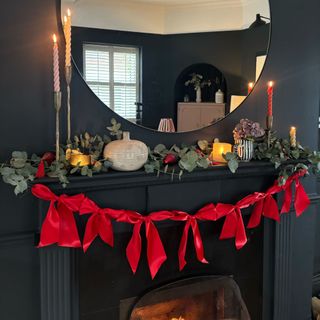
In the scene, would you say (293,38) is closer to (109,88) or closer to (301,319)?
(109,88)

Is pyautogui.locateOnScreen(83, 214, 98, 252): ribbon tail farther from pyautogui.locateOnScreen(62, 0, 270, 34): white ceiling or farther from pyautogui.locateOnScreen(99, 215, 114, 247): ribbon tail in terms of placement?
pyautogui.locateOnScreen(62, 0, 270, 34): white ceiling

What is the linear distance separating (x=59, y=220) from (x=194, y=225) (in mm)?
597

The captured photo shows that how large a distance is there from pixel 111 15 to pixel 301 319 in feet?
6.52

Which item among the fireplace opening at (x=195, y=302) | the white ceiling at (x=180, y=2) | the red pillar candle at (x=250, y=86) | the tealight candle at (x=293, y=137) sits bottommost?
the fireplace opening at (x=195, y=302)

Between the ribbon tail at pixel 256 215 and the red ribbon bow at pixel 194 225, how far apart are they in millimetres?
269

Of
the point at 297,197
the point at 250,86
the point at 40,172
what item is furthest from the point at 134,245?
the point at 250,86

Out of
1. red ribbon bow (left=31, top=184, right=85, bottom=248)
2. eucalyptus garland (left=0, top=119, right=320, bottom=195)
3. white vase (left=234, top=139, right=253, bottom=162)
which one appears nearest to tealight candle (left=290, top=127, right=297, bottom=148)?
eucalyptus garland (left=0, top=119, right=320, bottom=195)

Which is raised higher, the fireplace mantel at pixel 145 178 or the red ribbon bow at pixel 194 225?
the fireplace mantel at pixel 145 178

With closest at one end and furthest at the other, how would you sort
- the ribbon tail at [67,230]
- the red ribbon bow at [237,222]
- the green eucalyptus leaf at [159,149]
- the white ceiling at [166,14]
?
the ribbon tail at [67,230]
the white ceiling at [166,14]
the green eucalyptus leaf at [159,149]
the red ribbon bow at [237,222]

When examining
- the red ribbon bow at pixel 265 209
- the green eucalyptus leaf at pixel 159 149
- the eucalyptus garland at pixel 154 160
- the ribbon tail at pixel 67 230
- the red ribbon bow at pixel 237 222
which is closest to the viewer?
the eucalyptus garland at pixel 154 160

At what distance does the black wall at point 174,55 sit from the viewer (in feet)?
5.55

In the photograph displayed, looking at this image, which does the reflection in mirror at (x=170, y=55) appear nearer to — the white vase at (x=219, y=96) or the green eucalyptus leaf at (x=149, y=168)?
the white vase at (x=219, y=96)

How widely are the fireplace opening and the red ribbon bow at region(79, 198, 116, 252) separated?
0.44 m

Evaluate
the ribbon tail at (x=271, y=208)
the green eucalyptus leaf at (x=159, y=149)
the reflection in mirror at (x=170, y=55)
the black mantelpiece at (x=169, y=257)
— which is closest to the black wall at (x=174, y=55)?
the reflection in mirror at (x=170, y=55)
